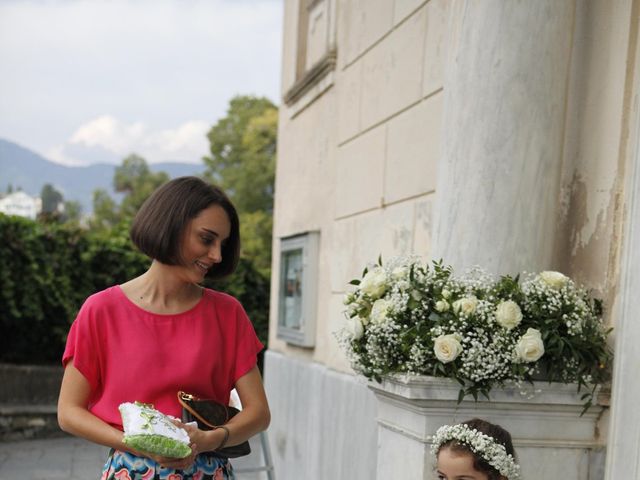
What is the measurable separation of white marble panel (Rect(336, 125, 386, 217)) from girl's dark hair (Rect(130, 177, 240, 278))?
273cm

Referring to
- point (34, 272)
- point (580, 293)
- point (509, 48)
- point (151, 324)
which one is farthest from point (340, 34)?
point (34, 272)

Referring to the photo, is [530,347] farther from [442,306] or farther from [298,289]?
[298,289]

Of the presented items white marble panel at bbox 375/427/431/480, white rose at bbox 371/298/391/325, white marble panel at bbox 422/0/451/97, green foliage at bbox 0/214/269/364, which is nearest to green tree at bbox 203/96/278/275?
green foliage at bbox 0/214/269/364

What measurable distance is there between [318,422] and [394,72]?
2.46 metres

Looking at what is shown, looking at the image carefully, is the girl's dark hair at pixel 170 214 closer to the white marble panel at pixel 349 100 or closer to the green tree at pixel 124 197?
the white marble panel at pixel 349 100

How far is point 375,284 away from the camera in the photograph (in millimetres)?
3281

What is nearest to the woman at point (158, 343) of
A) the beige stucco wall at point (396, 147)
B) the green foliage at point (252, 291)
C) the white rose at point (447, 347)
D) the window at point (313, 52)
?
the white rose at point (447, 347)

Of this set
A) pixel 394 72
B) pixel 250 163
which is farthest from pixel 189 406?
pixel 250 163

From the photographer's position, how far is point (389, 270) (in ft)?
10.9

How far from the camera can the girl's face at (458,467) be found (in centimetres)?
257

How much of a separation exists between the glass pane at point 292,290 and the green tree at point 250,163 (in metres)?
25.4

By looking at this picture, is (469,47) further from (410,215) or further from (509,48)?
(410,215)

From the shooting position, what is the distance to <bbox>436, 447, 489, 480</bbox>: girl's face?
2574 mm

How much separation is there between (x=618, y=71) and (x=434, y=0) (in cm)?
156
